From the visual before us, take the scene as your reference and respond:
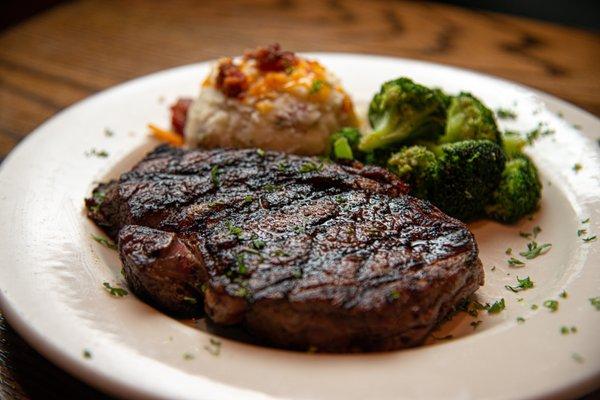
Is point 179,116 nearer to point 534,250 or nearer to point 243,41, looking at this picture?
point 243,41

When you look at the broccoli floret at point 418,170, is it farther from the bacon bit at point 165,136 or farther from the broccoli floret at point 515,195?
the bacon bit at point 165,136

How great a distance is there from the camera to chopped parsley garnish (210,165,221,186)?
4016mm

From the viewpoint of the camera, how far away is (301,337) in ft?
10.3

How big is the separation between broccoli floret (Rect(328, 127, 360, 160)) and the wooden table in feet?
8.48

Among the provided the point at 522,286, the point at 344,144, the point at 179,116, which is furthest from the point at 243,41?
the point at 522,286

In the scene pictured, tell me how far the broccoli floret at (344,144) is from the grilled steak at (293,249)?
0.53 m

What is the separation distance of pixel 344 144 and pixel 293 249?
1603 mm

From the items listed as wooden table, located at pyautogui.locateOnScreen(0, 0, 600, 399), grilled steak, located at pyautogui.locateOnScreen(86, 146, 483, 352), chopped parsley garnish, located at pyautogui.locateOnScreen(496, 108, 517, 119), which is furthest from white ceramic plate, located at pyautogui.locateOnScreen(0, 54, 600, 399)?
wooden table, located at pyautogui.locateOnScreen(0, 0, 600, 399)

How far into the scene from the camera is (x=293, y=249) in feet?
11.0

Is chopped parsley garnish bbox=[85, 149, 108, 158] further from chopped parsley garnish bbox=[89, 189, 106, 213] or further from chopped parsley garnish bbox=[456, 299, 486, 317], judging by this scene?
chopped parsley garnish bbox=[456, 299, 486, 317]

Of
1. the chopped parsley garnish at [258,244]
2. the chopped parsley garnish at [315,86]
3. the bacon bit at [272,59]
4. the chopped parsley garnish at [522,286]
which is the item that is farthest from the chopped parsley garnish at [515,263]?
the bacon bit at [272,59]

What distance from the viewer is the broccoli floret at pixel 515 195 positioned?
441 centimetres

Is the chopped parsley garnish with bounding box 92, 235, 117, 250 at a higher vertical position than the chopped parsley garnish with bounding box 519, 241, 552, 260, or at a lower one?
lower

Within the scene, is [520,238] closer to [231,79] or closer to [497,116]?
[497,116]
